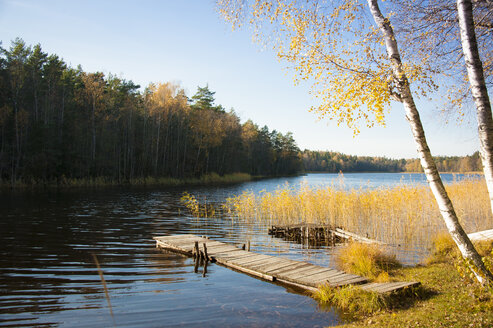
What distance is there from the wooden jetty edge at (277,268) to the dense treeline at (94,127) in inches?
919

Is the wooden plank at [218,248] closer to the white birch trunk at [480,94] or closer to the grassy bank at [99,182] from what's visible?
the white birch trunk at [480,94]

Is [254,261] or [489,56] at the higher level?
[489,56]

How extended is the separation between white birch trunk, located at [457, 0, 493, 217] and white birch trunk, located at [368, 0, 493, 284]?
0.58 m

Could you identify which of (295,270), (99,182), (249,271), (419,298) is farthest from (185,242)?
(99,182)

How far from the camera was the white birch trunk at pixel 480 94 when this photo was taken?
14.1 feet

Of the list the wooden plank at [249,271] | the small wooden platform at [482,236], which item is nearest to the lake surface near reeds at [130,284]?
the wooden plank at [249,271]

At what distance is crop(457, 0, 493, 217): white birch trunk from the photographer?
4.29 meters

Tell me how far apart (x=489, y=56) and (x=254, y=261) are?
259 inches

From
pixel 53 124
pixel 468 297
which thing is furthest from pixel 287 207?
pixel 53 124

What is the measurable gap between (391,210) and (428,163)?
713 cm

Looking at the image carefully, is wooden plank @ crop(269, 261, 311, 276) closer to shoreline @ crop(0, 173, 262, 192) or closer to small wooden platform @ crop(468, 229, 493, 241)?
small wooden platform @ crop(468, 229, 493, 241)

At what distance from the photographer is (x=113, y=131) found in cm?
3528

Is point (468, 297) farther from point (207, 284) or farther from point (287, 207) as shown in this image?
point (287, 207)

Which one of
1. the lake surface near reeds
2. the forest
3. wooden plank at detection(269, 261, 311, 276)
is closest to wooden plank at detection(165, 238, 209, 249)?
the lake surface near reeds
